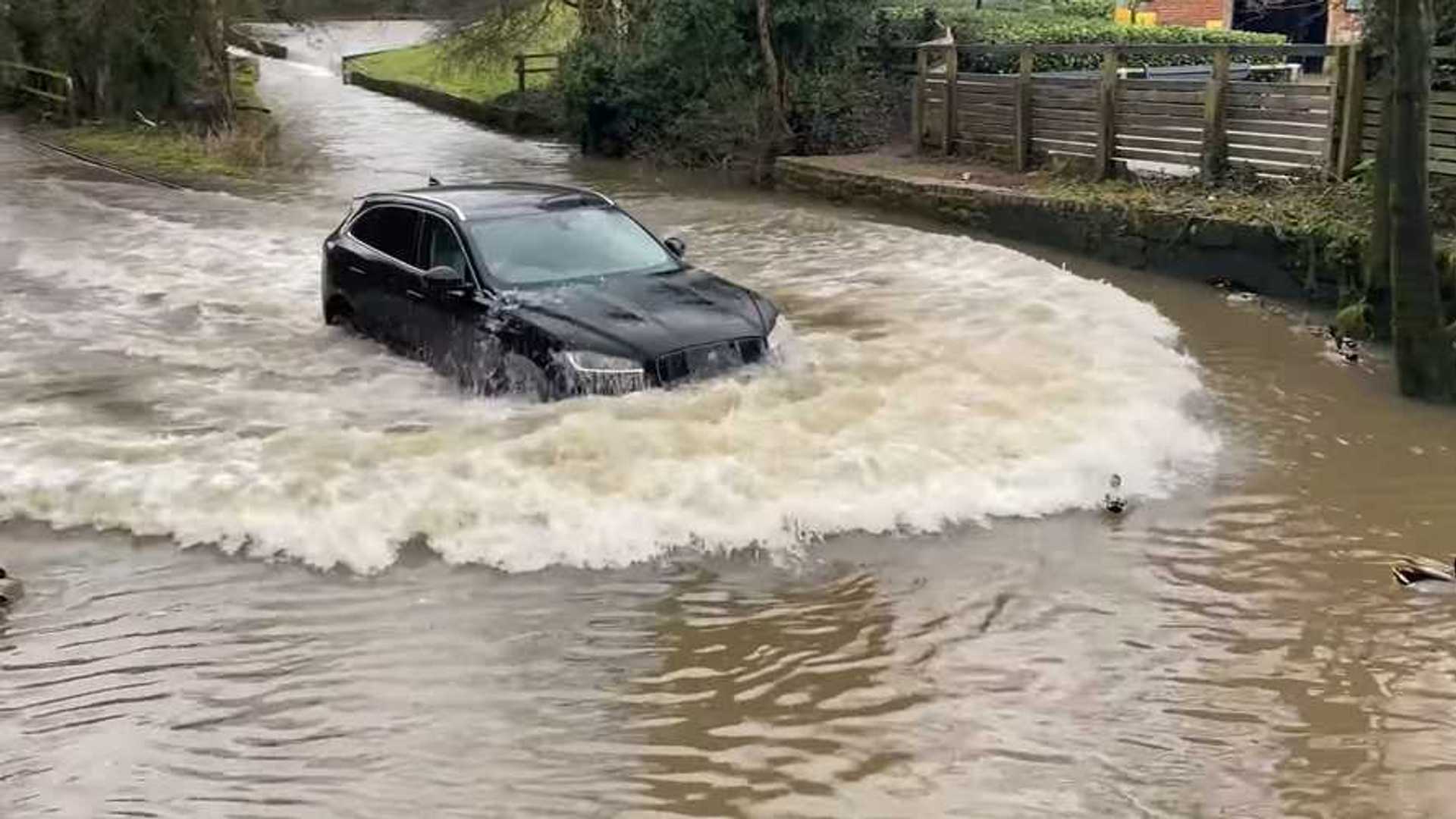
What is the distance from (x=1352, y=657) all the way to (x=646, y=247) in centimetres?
587

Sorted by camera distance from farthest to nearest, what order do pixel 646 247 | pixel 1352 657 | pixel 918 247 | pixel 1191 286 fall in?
pixel 918 247 → pixel 1191 286 → pixel 646 247 → pixel 1352 657

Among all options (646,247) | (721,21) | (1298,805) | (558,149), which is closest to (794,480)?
(646,247)

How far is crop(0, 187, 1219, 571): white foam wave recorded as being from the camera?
7.31 m

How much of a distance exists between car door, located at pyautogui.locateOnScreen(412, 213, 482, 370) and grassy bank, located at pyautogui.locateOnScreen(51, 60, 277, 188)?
13917 mm

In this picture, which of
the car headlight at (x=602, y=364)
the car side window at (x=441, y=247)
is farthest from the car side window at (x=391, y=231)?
the car headlight at (x=602, y=364)

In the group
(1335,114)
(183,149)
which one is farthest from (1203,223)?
(183,149)

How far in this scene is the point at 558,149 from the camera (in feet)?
98.6

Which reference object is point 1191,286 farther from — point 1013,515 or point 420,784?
point 420,784

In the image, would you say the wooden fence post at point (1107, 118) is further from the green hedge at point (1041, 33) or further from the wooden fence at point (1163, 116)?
the green hedge at point (1041, 33)

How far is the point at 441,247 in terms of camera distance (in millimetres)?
9969

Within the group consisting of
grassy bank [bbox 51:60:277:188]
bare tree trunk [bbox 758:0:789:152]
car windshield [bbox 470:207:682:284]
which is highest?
bare tree trunk [bbox 758:0:789:152]

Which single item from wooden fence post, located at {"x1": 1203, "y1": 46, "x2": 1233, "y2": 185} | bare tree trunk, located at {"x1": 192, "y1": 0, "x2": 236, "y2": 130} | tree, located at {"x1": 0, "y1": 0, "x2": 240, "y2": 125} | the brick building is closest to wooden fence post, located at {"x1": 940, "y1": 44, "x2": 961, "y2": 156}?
wooden fence post, located at {"x1": 1203, "y1": 46, "x2": 1233, "y2": 185}

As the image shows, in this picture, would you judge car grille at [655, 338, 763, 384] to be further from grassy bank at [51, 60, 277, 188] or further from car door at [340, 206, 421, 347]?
grassy bank at [51, 60, 277, 188]

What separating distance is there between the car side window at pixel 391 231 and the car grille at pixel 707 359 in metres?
2.51
